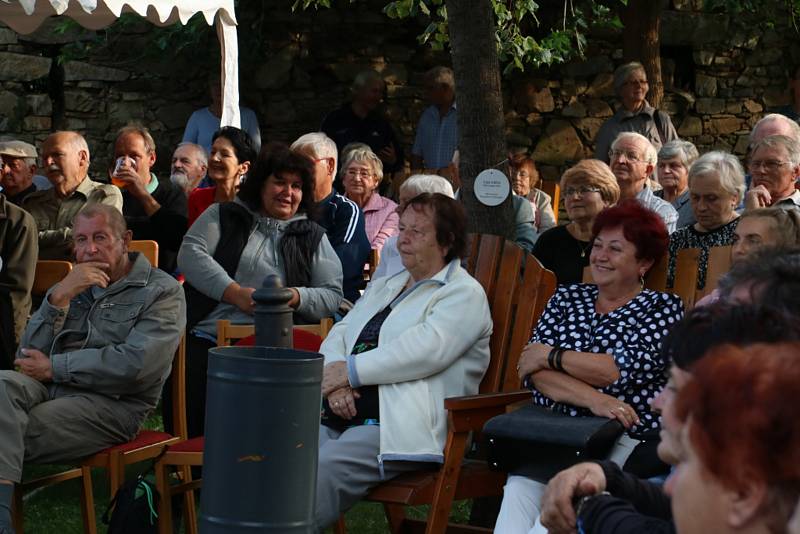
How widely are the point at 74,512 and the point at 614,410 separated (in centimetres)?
260

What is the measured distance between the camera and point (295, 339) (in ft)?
15.4

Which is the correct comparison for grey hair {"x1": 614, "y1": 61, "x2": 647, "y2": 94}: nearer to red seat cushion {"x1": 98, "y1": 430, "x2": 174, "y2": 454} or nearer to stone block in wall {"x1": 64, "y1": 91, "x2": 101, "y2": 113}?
stone block in wall {"x1": 64, "y1": 91, "x2": 101, "y2": 113}

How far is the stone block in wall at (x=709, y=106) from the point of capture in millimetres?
11766

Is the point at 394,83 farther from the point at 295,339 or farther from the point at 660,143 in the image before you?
the point at 295,339

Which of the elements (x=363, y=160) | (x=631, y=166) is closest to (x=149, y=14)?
(x=363, y=160)

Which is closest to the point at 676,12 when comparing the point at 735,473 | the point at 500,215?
the point at 500,215

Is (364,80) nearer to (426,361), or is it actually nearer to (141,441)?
(141,441)

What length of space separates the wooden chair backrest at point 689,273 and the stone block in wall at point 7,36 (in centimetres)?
817

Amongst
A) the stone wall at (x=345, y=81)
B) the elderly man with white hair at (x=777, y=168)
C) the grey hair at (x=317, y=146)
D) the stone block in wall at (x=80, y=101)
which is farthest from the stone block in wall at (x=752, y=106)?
the elderly man with white hair at (x=777, y=168)

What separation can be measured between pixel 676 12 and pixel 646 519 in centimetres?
992

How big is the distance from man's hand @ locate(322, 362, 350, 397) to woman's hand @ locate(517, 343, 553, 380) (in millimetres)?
656

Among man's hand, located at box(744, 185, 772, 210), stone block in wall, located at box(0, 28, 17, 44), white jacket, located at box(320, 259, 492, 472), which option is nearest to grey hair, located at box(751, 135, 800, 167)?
man's hand, located at box(744, 185, 772, 210)

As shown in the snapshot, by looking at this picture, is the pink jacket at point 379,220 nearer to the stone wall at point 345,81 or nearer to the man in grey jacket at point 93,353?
the man in grey jacket at point 93,353

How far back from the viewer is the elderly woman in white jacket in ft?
13.6
